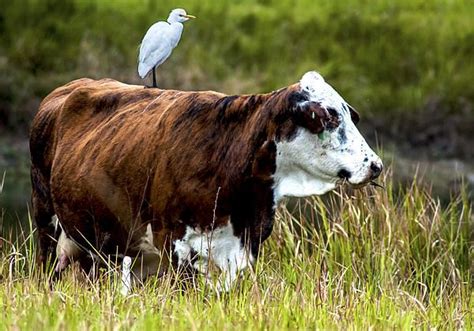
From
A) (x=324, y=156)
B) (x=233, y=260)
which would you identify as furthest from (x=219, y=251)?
(x=324, y=156)

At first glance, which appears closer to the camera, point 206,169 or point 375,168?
point 375,168

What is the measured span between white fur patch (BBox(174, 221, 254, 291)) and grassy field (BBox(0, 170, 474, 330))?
0.07m

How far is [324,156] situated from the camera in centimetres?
624

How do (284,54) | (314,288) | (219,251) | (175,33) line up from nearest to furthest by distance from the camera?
(219,251) < (314,288) < (175,33) < (284,54)

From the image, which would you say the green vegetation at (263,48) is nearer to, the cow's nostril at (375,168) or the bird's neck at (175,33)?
the bird's neck at (175,33)

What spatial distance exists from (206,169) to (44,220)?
172cm

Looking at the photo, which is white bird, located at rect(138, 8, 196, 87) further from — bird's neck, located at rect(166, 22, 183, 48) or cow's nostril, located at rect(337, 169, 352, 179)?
cow's nostril, located at rect(337, 169, 352, 179)

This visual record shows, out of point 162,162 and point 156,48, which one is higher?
point 156,48

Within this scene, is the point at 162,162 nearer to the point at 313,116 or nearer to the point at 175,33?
the point at 313,116

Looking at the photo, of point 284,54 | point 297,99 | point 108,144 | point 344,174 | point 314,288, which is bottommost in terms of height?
point 284,54

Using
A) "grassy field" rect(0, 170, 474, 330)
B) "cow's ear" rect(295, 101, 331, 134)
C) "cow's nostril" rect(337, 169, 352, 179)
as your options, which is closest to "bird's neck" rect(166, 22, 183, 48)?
"grassy field" rect(0, 170, 474, 330)

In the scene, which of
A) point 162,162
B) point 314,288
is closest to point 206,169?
point 162,162

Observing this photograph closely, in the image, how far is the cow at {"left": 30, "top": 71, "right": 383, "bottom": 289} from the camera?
20.5 feet

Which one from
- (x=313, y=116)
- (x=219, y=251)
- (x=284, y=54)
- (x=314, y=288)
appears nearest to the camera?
(x=313, y=116)
